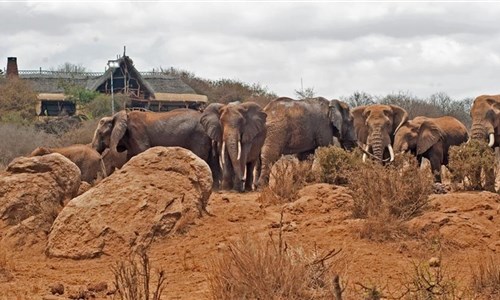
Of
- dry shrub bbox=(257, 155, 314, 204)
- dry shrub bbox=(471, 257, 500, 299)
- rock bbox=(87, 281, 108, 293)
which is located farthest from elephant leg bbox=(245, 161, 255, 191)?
dry shrub bbox=(471, 257, 500, 299)

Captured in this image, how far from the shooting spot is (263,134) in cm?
1797

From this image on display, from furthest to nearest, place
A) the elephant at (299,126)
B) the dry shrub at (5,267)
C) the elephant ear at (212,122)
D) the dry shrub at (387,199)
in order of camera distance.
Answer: the elephant at (299,126), the elephant ear at (212,122), the dry shrub at (387,199), the dry shrub at (5,267)

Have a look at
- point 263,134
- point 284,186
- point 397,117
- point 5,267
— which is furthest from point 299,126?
point 5,267

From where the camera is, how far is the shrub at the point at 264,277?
7012 millimetres

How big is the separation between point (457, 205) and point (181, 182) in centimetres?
307

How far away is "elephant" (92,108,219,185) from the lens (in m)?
18.9

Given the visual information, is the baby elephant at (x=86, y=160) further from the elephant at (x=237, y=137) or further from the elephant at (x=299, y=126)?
the elephant at (x=299, y=126)

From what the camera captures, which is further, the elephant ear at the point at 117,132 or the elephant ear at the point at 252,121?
the elephant ear at the point at 117,132

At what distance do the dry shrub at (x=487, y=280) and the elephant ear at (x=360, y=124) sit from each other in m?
12.9

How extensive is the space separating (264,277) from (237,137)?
1021 centimetres

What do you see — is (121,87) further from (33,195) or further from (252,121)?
(33,195)

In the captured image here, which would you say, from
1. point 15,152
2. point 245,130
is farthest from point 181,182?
point 15,152

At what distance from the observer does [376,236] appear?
997 cm

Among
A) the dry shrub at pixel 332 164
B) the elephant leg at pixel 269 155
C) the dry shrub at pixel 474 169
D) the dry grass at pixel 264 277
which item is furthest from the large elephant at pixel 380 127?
the dry grass at pixel 264 277
